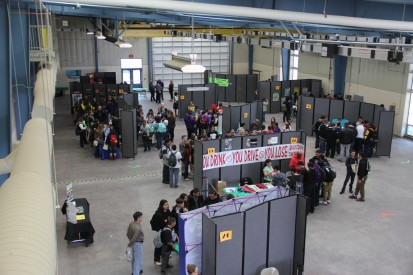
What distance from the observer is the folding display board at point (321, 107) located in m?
18.9

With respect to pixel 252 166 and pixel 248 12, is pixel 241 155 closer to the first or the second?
pixel 252 166

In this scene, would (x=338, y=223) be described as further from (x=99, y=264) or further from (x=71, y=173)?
(x=71, y=173)

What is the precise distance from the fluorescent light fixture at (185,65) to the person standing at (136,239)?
3.87 metres

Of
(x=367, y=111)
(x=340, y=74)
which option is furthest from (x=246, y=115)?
(x=340, y=74)

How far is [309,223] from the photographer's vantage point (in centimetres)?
1080

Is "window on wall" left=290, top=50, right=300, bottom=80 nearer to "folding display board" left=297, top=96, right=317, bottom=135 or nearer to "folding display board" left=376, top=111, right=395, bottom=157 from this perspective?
"folding display board" left=297, top=96, right=317, bottom=135

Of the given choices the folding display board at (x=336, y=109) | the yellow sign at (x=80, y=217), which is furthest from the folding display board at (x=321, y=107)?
the yellow sign at (x=80, y=217)

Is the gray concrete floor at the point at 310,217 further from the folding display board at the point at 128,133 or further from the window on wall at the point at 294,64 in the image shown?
the window on wall at the point at 294,64

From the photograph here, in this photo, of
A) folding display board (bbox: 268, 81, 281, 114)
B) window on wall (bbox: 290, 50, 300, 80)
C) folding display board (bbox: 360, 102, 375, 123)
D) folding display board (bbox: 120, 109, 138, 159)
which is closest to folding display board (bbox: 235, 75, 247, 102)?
folding display board (bbox: 268, 81, 281, 114)

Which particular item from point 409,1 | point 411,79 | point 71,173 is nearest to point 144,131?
Result: point 71,173

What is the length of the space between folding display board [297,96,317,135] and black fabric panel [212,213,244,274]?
1276 cm

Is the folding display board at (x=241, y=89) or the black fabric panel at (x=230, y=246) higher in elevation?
the folding display board at (x=241, y=89)

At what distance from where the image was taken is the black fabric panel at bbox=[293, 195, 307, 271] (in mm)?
8172

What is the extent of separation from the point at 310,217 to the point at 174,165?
4.21 metres
